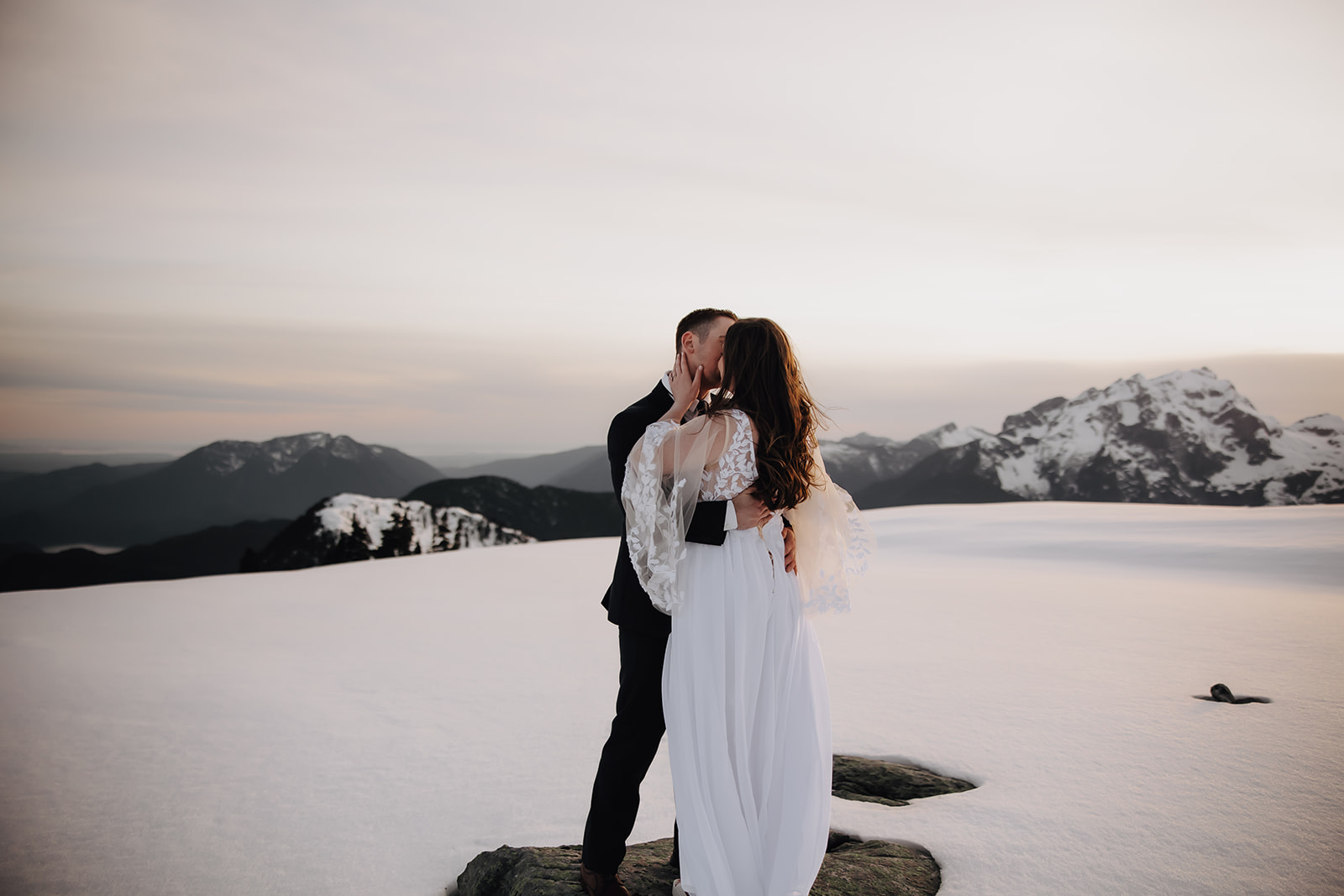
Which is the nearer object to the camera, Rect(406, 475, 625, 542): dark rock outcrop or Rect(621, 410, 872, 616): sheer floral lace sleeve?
Rect(621, 410, 872, 616): sheer floral lace sleeve

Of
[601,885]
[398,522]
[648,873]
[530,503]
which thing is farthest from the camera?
[530,503]

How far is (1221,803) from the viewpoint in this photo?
3156 millimetres

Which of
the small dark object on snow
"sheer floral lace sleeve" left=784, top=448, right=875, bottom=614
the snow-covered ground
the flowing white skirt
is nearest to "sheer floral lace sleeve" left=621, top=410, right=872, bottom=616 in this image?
the flowing white skirt

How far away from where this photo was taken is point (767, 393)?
238 cm

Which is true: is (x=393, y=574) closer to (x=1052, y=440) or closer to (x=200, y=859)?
(x=200, y=859)

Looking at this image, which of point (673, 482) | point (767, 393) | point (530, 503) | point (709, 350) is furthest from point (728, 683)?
point (530, 503)

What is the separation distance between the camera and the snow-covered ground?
9.44 ft

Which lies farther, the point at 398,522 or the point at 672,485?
the point at 398,522

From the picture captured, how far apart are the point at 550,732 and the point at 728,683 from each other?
7.44 ft

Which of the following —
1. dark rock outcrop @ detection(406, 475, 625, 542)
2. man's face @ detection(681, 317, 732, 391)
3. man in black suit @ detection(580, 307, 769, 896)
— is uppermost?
man's face @ detection(681, 317, 732, 391)

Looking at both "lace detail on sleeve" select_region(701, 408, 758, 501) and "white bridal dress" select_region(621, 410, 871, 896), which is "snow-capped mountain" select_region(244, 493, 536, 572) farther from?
"lace detail on sleeve" select_region(701, 408, 758, 501)

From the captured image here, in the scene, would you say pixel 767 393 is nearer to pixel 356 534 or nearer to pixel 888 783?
pixel 888 783

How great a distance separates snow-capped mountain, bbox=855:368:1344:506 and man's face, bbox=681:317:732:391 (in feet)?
136

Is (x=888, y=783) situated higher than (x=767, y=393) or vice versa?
(x=767, y=393)
